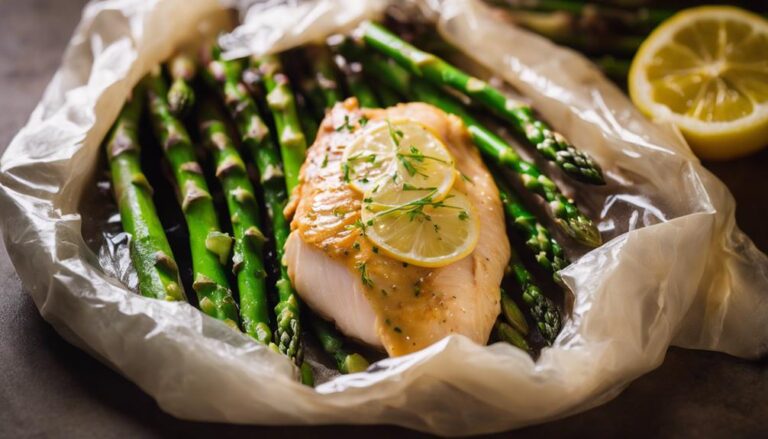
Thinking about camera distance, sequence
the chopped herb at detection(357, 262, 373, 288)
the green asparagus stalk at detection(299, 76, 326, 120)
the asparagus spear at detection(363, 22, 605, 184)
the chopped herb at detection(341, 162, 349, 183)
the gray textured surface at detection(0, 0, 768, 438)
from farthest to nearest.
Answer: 1. the green asparagus stalk at detection(299, 76, 326, 120)
2. the asparagus spear at detection(363, 22, 605, 184)
3. the chopped herb at detection(341, 162, 349, 183)
4. the chopped herb at detection(357, 262, 373, 288)
5. the gray textured surface at detection(0, 0, 768, 438)

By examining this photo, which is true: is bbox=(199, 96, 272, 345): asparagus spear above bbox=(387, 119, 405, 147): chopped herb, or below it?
below

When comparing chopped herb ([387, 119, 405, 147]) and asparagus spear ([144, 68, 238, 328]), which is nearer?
asparagus spear ([144, 68, 238, 328])

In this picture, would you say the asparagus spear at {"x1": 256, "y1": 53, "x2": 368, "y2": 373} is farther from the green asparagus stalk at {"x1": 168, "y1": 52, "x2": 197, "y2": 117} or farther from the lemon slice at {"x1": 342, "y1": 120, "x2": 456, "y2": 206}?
the green asparagus stalk at {"x1": 168, "y1": 52, "x2": 197, "y2": 117}

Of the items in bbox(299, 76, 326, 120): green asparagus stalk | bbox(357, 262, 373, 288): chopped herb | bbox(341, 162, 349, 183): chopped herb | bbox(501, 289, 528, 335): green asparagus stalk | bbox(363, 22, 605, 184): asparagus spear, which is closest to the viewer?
bbox(357, 262, 373, 288): chopped herb

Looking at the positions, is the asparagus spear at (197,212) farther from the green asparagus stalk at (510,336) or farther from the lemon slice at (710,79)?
the lemon slice at (710,79)

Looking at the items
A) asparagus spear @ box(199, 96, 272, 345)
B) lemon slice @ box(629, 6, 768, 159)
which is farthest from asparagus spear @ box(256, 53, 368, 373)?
lemon slice @ box(629, 6, 768, 159)

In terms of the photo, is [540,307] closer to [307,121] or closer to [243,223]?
[243,223]

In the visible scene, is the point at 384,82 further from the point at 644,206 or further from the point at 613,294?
the point at 613,294
